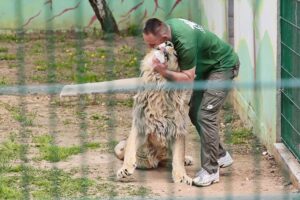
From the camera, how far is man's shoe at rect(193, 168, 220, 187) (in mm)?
7309

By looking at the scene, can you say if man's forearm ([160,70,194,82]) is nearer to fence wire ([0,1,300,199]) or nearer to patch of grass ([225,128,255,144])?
fence wire ([0,1,300,199])

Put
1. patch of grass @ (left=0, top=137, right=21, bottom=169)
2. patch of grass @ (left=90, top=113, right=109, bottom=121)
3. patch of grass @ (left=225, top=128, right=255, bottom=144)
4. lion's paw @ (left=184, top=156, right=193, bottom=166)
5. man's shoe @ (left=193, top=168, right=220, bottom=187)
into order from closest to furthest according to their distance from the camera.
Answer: man's shoe @ (left=193, top=168, right=220, bottom=187) < patch of grass @ (left=0, top=137, right=21, bottom=169) < lion's paw @ (left=184, top=156, right=193, bottom=166) < patch of grass @ (left=225, top=128, right=255, bottom=144) < patch of grass @ (left=90, top=113, right=109, bottom=121)

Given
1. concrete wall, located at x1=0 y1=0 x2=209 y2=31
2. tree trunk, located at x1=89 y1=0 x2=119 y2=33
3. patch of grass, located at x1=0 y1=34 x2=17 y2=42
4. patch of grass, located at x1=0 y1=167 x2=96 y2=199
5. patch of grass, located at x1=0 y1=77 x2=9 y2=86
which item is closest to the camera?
patch of grass, located at x1=0 y1=167 x2=96 y2=199

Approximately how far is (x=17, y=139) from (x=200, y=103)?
1967 millimetres

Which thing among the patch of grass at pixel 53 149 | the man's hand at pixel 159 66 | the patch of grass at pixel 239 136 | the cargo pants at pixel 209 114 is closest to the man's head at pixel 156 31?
the man's hand at pixel 159 66

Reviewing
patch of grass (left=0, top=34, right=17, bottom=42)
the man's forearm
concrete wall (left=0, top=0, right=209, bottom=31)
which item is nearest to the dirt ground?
the man's forearm

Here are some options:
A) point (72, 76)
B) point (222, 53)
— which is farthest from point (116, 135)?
point (72, 76)

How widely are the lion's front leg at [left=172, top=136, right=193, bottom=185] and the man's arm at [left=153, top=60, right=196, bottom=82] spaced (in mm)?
708

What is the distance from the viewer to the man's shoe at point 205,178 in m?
7.31

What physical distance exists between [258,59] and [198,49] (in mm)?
1586

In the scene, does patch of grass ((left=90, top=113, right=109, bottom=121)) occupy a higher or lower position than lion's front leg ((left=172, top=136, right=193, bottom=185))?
lower

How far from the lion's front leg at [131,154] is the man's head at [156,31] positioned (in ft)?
2.95

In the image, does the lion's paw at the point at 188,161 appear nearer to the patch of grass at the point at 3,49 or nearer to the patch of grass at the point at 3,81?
the patch of grass at the point at 3,81

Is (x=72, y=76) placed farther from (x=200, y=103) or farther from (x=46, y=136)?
(x=200, y=103)
